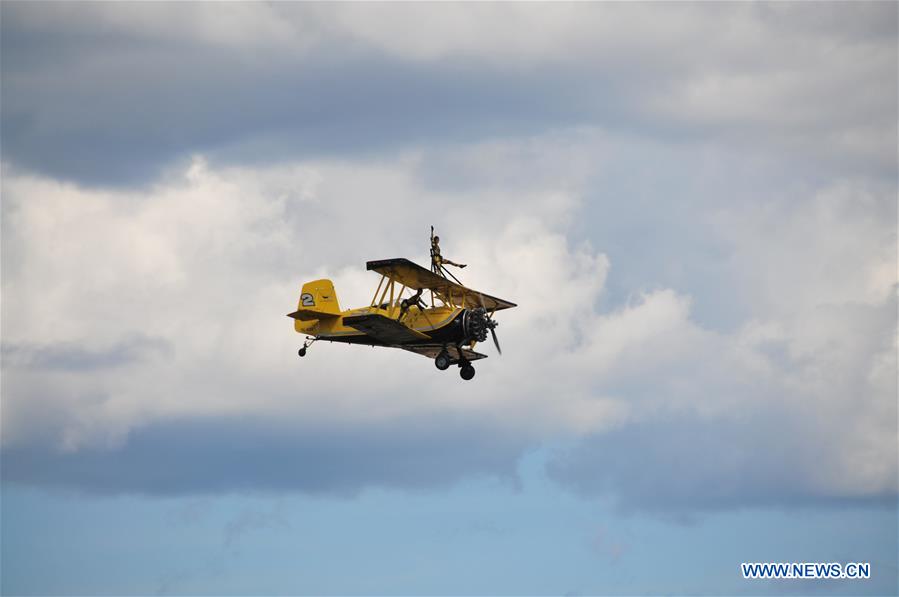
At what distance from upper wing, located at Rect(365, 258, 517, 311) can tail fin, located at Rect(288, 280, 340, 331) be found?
403 centimetres

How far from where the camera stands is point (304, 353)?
2736 inches

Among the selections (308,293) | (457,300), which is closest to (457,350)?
(457,300)

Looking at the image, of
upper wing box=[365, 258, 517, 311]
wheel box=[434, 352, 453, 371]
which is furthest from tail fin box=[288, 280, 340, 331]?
wheel box=[434, 352, 453, 371]

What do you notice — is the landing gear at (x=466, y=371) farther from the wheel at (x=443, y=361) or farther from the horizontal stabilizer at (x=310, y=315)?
the horizontal stabilizer at (x=310, y=315)

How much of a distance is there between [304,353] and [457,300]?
7744 mm

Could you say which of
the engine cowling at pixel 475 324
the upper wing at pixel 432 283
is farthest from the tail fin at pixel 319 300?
the engine cowling at pixel 475 324

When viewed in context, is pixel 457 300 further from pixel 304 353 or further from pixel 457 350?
pixel 304 353

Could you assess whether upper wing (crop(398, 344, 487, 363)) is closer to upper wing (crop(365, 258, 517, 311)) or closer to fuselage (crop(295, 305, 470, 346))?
fuselage (crop(295, 305, 470, 346))

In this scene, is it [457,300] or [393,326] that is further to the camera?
[457,300]

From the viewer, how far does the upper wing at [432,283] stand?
6675 centimetres

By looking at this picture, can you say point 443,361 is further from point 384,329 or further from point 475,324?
point 384,329

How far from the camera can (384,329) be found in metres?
66.9

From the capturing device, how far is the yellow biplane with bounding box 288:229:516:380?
67188 mm

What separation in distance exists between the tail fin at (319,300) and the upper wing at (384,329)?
177 centimetres
